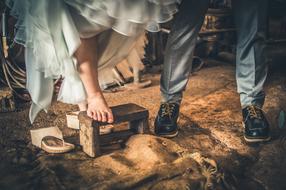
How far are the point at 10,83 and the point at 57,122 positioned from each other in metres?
0.82

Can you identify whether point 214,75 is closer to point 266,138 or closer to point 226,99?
point 226,99

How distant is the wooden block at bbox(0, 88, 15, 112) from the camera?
2.78 metres

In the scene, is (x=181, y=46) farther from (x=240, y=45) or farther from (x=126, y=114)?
(x=126, y=114)

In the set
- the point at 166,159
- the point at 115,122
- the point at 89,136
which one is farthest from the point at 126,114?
the point at 166,159

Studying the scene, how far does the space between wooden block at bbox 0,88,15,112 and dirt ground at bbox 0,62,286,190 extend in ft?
0.29

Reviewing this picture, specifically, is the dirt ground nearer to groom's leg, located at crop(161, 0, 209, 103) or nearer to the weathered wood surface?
the weathered wood surface

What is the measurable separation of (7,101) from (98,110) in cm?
117

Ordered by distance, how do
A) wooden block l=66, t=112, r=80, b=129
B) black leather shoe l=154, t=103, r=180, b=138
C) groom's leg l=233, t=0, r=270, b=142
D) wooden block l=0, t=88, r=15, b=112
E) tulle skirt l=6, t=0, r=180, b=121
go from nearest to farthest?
tulle skirt l=6, t=0, r=180, b=121 → groom's leg l=233, t=0, r=270, b=142 → black leather shoe l=154, t=103, r=180, b=138 → wooden block l=66, t=112, r=80, b=129 → wooden block l=0, t=88, r=15, b=112

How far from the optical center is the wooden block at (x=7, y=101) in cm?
278

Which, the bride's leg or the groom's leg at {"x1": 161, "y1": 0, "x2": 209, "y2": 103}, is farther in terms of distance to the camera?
the groom's leg at {"x1": 161, "y1": 0, "x2": 209, "y2": 103}

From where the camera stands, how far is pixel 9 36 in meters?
2.94

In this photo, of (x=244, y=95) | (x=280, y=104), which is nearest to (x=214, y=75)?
(x=280, y=104)

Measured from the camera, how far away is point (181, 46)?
7.12 feet

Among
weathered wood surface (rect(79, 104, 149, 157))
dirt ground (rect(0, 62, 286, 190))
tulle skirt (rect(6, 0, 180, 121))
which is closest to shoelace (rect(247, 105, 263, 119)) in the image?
dirt ground (rect(0, 62, 286, 190))
